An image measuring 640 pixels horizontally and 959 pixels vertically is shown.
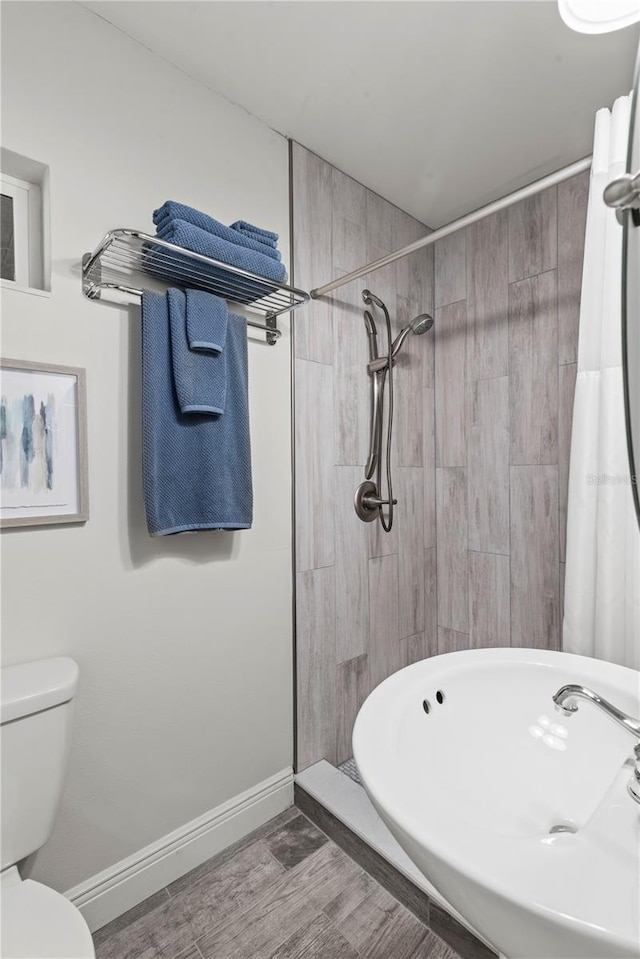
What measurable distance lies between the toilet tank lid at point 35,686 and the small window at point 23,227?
94cm

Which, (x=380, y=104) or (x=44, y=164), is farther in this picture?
(x=380, y=104)

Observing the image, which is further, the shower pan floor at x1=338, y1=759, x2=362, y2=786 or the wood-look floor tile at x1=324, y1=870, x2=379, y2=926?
the shower pan floor at x1=338, y1=759, x2=362, y2=786

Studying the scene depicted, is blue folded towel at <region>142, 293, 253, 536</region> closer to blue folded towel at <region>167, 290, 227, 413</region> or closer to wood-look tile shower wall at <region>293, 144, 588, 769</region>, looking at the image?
blue folded towel at <region>167, 290, 227, 413</region>

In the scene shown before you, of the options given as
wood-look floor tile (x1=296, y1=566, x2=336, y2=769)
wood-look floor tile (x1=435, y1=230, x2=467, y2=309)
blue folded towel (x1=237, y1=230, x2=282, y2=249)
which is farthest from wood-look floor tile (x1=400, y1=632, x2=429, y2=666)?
blue folded towel (x1=237, y1=230, x2=282, y2=249)

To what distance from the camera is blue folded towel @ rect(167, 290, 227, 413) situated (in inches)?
53.8

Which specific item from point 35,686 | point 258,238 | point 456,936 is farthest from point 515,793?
point 258,238

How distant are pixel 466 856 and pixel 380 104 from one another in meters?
1.97

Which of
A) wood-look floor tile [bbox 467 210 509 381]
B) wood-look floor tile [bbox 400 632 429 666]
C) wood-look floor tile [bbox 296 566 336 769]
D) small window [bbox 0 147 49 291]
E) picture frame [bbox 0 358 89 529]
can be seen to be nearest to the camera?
picture frame [bbox 0 358 89 529]

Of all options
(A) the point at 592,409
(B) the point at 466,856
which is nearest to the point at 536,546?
(A) the point at 592,409

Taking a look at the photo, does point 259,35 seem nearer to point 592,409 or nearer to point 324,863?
point 592,409

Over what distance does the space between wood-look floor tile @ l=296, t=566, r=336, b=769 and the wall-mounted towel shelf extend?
980 millimetres

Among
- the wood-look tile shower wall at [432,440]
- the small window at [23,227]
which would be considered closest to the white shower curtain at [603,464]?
the wood-look tile shower wall at [432,440]

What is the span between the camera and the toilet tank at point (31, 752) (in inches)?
41.9

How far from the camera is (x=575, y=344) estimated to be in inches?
75.7
